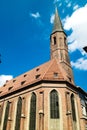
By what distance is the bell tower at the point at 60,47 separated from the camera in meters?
35.8

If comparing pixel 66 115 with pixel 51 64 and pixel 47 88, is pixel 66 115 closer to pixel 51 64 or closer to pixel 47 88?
pixel 47 88

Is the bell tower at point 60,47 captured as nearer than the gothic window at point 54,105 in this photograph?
No

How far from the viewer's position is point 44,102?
1006 inches

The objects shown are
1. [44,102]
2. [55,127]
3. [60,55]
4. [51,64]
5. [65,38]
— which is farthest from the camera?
[65,38]

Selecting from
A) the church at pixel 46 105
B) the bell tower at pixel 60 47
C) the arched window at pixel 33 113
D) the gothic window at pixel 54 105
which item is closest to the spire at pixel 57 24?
the bell tower at pixel 60 47

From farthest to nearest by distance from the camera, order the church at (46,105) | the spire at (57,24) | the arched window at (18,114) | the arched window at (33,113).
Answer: the spire at (57,24), the arched window at (18,114), the arched window at (33,113), the church at (46,105)

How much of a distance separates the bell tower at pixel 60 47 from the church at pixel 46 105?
453cm

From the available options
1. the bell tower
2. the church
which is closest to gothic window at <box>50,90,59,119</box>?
the church

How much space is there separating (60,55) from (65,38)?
5900 mm

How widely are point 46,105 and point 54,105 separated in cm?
121

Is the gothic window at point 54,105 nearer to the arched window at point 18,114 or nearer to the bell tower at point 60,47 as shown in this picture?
the arched window at point 18,114

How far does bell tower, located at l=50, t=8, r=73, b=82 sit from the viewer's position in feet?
118

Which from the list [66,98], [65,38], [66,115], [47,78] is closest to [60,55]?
[65,38]

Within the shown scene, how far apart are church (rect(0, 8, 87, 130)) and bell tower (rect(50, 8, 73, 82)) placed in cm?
453
